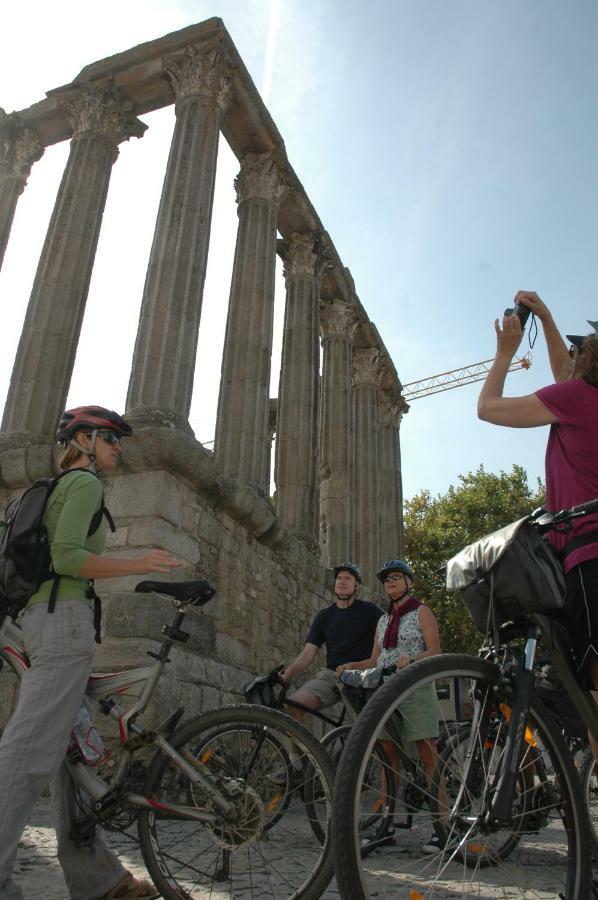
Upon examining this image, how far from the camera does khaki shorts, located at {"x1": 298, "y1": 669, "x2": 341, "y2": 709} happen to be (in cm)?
596

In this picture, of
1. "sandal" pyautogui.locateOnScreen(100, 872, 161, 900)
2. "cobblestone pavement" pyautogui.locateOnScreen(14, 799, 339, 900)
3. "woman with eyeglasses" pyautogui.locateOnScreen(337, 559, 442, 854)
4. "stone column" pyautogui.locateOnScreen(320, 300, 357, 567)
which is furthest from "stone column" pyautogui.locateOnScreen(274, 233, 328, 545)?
"sandal" pyautogui.locateOnScreen(100, 872, 161, 900)

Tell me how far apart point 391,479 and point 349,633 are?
14.6 m

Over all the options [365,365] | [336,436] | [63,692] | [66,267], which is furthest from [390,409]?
[63,692]

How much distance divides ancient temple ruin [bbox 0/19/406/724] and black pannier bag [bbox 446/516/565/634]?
188 inches

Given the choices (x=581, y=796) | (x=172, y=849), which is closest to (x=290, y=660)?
(x=172, y=849)

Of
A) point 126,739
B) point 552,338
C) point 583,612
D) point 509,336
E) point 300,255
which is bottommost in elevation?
point 126,739

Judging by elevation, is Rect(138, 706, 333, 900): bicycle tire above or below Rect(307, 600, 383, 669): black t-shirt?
below

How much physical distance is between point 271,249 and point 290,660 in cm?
707

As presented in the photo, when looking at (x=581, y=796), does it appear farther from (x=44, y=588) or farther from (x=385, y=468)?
(x=385, y=468)

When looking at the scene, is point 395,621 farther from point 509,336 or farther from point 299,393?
point 299,393

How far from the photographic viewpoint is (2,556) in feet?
9.36

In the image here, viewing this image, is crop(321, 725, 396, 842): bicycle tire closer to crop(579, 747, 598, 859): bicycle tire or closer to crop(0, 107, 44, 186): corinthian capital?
crop(579, 747, 598, 859): bicycle tire

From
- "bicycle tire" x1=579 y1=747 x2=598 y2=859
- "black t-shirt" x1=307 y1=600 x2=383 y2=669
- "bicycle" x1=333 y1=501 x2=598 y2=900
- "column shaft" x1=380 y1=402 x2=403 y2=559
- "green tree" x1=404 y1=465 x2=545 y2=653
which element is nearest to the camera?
"bicycle" x1=333 y1=501 x2=598 y2=900

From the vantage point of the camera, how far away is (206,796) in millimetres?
2793
